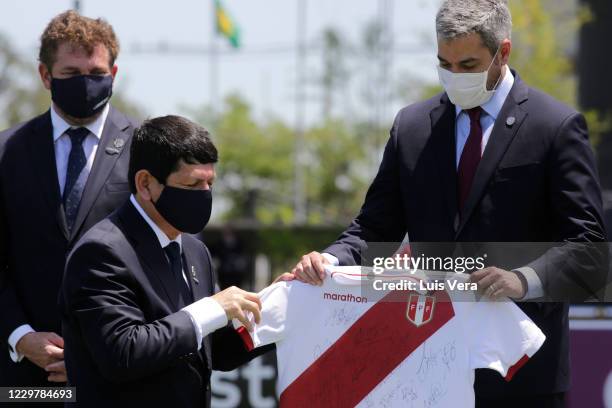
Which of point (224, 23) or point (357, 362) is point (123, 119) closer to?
point (357, 362)

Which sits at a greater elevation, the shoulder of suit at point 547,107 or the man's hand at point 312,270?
the shoulder of suit at point 547,107

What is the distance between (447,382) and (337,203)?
107ft

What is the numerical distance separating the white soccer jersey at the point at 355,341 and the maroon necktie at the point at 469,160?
14.8 inches

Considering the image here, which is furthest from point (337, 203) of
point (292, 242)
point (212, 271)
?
point (212, 271)

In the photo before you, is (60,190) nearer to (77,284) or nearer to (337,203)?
(77,284)

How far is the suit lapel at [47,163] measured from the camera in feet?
13.7

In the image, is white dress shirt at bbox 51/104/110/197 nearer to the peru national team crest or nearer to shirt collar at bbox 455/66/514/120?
the peru national team crest

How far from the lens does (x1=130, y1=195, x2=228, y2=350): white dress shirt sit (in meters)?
3.46

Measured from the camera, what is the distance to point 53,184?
4.21 meters

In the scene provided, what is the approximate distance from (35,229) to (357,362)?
1.32 metres

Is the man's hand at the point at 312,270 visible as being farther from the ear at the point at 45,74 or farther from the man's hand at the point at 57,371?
the ear at the point at 45,74

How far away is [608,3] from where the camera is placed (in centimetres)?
1584

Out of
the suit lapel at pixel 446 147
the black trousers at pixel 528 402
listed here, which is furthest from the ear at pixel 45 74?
the black trousers at pixel 528 402

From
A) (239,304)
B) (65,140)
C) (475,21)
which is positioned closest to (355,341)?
(239,304)
